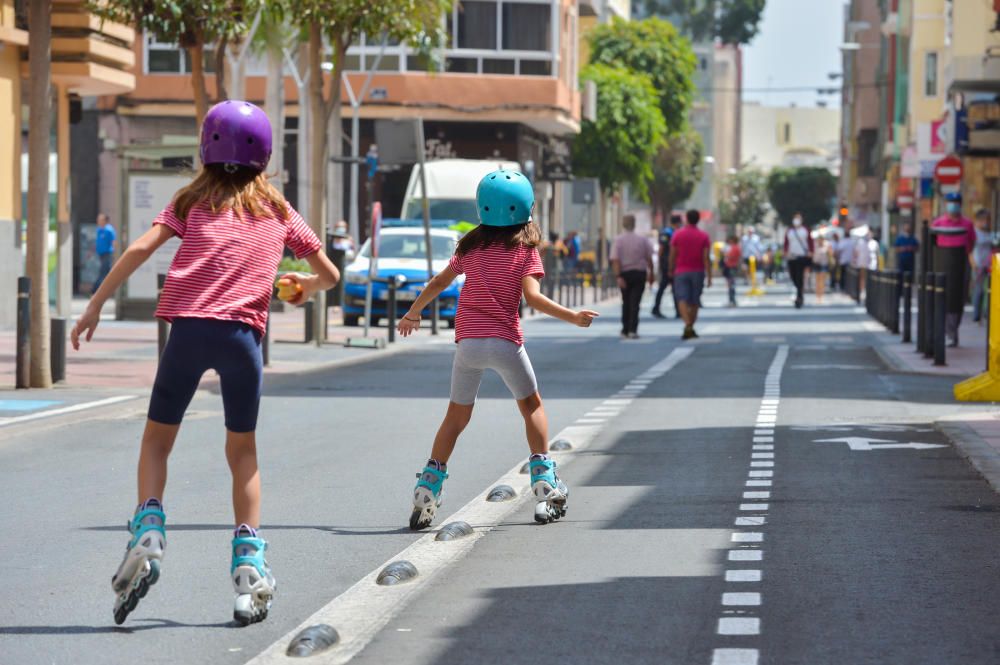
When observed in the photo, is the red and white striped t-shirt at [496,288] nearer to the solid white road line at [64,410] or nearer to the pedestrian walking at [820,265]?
the solid white road line at [64,410]

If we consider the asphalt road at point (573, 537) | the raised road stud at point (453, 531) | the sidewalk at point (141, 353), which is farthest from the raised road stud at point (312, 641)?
the sidewalk at point (141, 353)

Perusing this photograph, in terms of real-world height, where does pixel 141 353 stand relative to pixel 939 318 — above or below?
below

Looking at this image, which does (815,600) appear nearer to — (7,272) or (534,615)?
(534,615)

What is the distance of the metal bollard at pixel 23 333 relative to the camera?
17.8 meters

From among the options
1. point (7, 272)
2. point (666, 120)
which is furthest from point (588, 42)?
point (7, 272)

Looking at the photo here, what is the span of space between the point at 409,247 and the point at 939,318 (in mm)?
13604

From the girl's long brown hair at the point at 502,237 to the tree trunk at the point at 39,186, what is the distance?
29.3 ft

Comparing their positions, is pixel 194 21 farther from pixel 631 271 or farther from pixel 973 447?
pixel 973 447

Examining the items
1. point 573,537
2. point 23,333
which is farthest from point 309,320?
point 573,537

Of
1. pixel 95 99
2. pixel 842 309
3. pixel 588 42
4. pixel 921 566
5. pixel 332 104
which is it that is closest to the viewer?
pixel 921 566

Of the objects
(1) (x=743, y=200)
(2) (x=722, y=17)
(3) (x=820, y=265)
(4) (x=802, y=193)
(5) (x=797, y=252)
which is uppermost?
(2) (x=722, y=17)

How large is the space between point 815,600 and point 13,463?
21.3ft

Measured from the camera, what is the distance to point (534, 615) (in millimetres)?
7227

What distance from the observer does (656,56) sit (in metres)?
79.5
